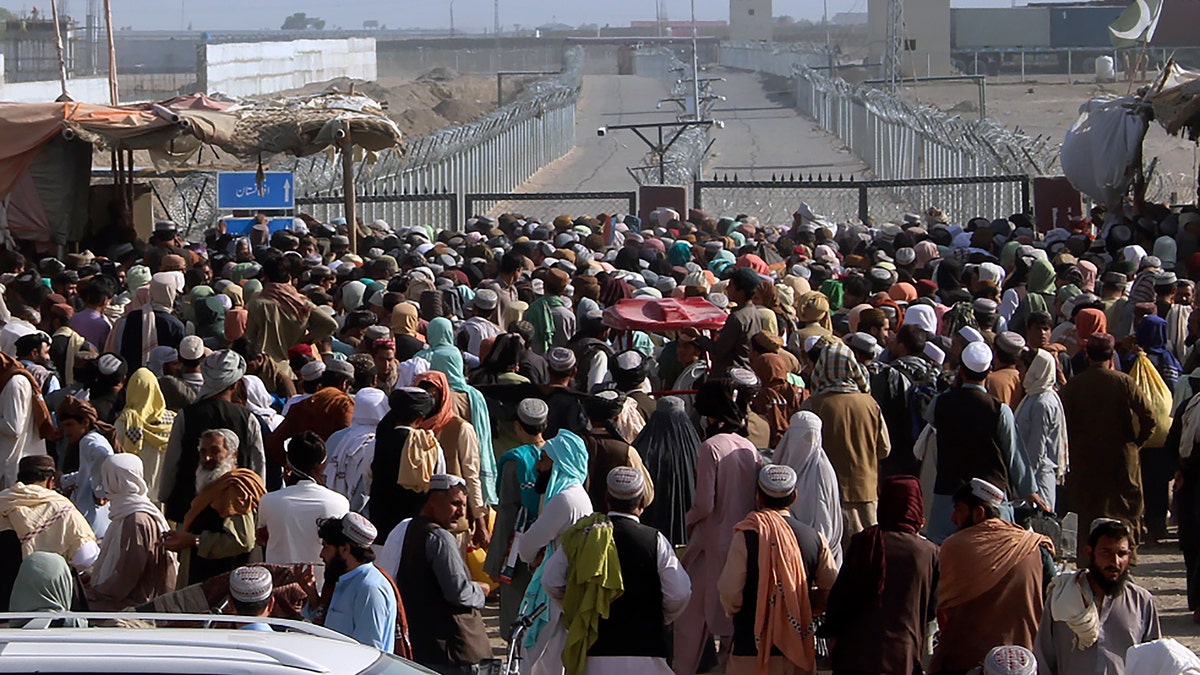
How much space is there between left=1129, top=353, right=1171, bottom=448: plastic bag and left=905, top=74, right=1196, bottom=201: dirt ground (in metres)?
31.2

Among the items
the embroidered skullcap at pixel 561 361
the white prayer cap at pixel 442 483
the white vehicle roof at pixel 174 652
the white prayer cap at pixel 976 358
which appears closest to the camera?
the white vehicle roof at pixel 174 652

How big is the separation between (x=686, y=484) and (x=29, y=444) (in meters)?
3.25

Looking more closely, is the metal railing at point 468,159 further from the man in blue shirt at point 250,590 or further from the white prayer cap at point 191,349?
the man in blue shirt at point 250,590

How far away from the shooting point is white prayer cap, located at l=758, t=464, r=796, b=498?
5.73 meters

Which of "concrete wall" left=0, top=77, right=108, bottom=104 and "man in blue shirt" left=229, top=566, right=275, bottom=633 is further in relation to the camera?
"concrete wall" left=0, top=77, right=108, bottom=104

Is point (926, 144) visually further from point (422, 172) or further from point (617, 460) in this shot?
point (617, 460)

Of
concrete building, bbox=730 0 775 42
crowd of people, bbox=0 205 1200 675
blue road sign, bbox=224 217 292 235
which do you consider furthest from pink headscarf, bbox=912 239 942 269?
concrete building, bbox=730 0 775 42

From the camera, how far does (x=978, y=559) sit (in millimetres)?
5656

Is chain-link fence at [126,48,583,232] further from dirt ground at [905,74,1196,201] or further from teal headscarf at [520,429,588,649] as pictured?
dirt ground at [905,74,1196,201]

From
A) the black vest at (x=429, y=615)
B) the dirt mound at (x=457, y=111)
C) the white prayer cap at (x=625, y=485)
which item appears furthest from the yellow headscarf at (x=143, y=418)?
the dirt mound at (x=457, y=111)

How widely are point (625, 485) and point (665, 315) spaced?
4.07 metres

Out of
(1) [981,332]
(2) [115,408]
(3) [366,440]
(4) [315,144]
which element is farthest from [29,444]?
(4) [315,144]

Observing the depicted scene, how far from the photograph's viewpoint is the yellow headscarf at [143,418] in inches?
315

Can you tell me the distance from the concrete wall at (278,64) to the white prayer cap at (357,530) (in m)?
66.4
